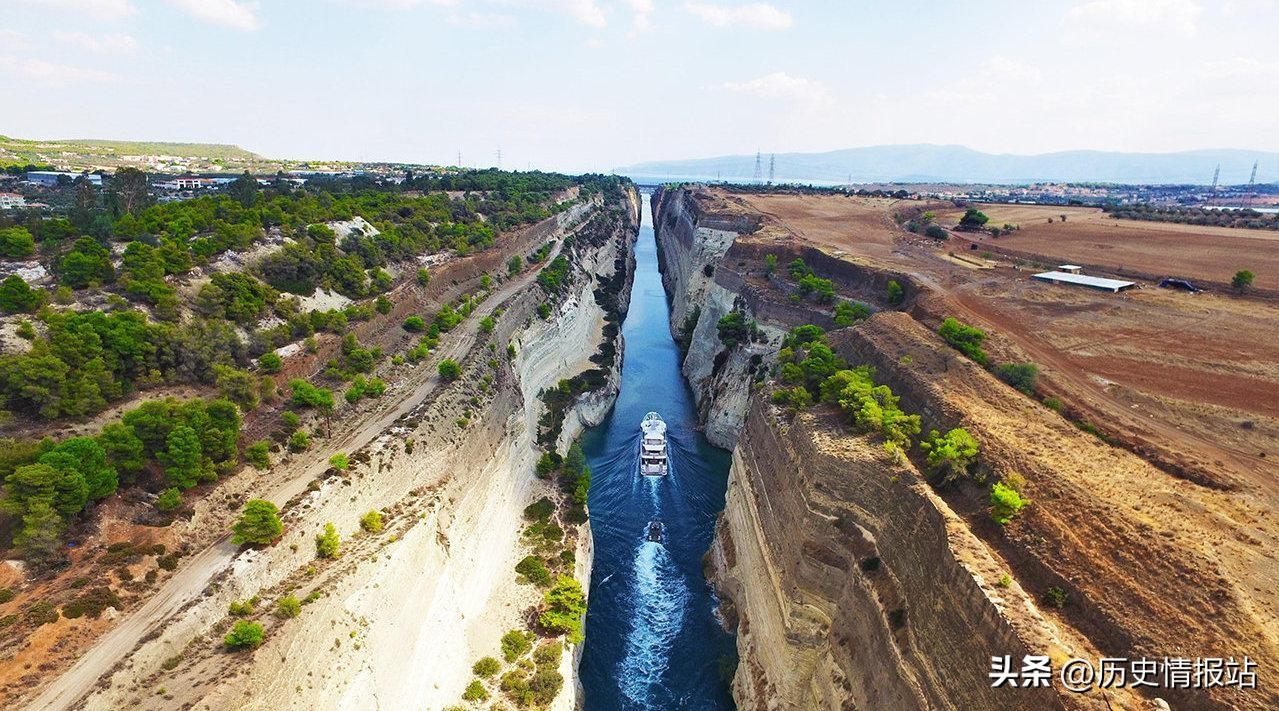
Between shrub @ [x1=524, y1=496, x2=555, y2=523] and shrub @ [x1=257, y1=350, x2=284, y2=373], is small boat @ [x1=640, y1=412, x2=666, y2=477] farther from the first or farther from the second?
shrub @ [x1=257, y1=350, x2=284, y2=373]

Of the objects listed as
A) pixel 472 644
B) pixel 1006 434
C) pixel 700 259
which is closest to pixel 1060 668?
→ pixel 1006 434

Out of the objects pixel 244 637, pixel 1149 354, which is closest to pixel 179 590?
pixel 244 637

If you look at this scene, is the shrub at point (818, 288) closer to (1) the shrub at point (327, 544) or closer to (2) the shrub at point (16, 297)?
(1) the shrub at point (327, 544)

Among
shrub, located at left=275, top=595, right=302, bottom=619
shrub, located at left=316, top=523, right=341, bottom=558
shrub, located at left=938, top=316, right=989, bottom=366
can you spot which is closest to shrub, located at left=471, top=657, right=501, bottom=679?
shrub, located at left=316, top=523, right=341, bottom=558

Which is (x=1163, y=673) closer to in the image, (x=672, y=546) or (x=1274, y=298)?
(x=672, y=546)

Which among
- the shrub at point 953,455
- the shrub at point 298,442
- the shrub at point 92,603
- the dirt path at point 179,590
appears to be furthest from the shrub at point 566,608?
the shrub at point 953,455
